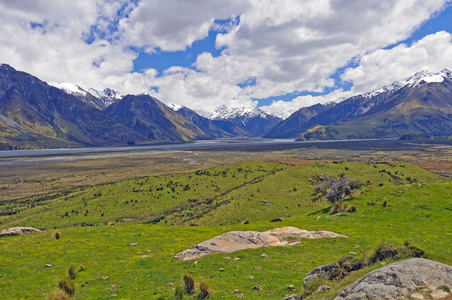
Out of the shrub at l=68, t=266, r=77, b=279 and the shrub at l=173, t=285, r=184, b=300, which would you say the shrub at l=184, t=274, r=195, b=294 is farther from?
the shrub at l=68, t=266, r=77, b=279

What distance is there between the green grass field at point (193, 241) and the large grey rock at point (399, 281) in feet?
4.68

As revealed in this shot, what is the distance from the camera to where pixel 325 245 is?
24719 mm

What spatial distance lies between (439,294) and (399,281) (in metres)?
1.24

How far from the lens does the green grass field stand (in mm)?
17625

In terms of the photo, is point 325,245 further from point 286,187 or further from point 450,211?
point 286,187

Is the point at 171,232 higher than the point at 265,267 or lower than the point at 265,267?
lower

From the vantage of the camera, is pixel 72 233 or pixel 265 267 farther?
pixel 72 233

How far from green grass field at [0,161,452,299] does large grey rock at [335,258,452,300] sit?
1.43 m

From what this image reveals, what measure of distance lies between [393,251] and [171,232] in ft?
91.3

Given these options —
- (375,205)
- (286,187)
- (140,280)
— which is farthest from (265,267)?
(286,187)

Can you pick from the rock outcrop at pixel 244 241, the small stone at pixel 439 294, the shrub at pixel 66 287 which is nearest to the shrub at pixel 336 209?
the rock outcrop at pixel 244 241

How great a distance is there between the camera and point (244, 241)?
26.4 m

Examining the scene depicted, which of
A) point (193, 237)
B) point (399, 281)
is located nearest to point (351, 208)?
point (193, 237)

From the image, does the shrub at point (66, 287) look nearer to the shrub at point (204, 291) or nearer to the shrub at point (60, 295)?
the shrub at point (60, 295)
